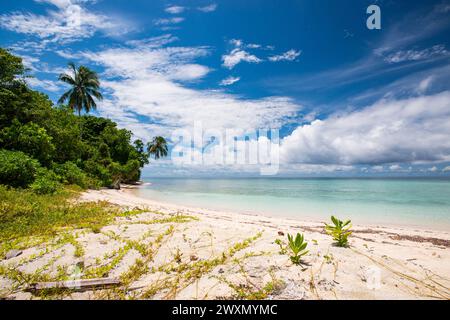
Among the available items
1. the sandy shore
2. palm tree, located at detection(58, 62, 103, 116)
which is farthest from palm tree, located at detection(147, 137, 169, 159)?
the sandy shore

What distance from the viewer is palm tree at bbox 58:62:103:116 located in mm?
32500

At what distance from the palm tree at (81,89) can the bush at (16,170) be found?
24822 mm

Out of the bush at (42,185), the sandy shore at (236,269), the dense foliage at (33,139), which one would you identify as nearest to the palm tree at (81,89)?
the dense foliage at (33,139)

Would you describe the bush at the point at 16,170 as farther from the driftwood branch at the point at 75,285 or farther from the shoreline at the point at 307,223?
the driftwood branch at the point at 75,285

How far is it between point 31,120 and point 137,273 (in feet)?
56.4

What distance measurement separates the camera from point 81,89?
108 ft

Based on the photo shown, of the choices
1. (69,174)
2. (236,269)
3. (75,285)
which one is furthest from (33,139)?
(236,269)

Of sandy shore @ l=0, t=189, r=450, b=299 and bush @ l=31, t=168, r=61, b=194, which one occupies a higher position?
bush @ l=31, t=168, r=61, b=194

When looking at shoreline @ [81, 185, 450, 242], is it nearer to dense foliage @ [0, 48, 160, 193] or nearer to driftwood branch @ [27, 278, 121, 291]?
dense foliage @ [0, 48, 160, 193]

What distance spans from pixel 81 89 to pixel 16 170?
27.0m

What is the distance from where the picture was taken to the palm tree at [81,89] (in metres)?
32.5

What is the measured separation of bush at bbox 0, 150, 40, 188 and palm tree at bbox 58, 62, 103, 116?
24822mm

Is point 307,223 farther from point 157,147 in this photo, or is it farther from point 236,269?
point 157,147

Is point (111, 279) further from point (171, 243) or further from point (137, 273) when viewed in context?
point (171, 243)
